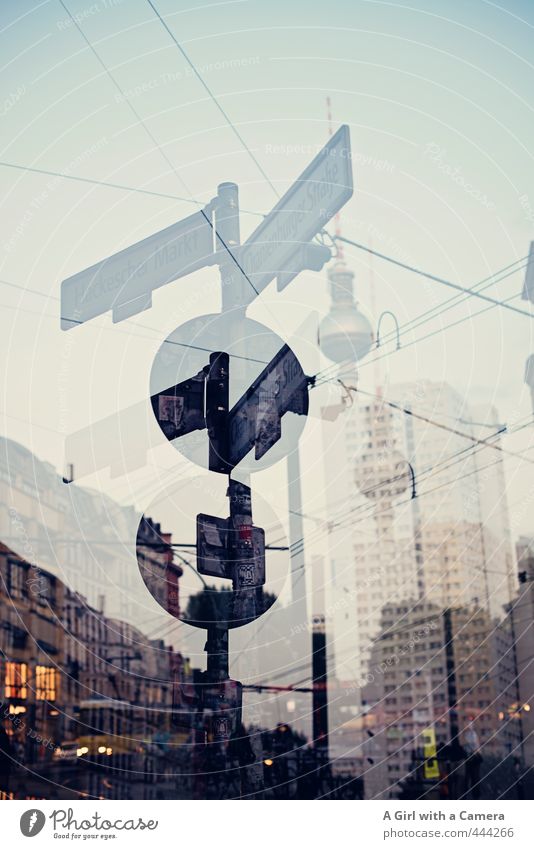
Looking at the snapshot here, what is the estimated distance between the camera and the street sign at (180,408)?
5.64 metres

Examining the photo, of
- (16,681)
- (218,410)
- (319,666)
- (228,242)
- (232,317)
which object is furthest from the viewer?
(16,681)

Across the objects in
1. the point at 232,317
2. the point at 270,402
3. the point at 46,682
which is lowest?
the point at 270,402

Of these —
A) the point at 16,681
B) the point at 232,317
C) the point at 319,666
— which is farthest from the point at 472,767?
the point at 16,681

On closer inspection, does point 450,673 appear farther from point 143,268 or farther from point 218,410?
point 143,268

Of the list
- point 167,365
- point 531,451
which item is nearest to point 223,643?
point 167,365

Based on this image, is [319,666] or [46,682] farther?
[46,682]

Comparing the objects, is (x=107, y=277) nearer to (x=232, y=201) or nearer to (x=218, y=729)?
(x=232, y=201)

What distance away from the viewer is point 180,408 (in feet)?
18.6

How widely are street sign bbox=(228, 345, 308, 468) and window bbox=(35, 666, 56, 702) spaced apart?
44.1 meters

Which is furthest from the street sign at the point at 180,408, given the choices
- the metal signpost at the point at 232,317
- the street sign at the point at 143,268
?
the street sign at the point at 143,268

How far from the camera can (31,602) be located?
4509 cm

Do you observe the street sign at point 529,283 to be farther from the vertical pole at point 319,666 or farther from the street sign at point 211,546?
the vertical pole at point 319,666

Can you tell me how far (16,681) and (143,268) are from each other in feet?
125
